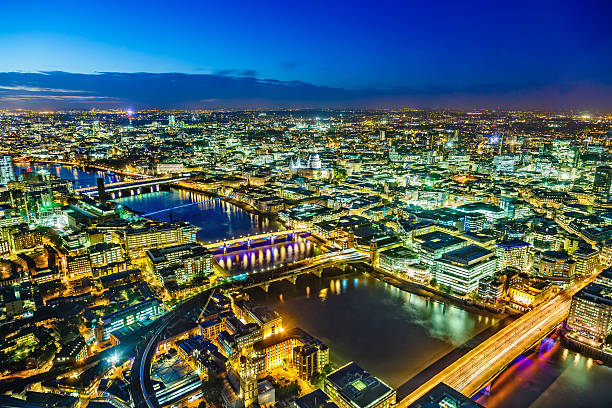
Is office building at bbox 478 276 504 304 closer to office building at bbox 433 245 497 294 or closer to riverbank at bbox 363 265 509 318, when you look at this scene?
riverbank at bbox 363 265 509 318

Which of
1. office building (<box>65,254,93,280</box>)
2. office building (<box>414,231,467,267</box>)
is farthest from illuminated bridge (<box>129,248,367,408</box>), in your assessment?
office building (<box>65,254,93,280</box>)

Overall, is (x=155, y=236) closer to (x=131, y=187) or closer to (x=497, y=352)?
(x=497, y=352)

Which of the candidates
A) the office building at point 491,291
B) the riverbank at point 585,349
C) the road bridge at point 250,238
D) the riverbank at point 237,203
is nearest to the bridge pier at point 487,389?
the riverbank at point 585,349

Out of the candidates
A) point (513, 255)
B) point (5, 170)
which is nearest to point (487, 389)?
point (513, 255)

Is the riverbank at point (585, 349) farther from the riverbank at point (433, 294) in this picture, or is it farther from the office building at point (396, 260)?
the office building at point (396, 260)

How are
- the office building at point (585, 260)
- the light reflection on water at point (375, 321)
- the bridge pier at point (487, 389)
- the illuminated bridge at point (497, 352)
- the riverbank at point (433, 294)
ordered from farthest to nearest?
1. the office building at point (585, 260)
2. the riverbank at point (433, 294)
3. the light reflection on water at point (375, 321)
4. the bridge pier at point (487, 389)
5. the illuminated bridge at point (497, 352)

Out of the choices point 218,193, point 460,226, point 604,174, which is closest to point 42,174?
→ point 218,193

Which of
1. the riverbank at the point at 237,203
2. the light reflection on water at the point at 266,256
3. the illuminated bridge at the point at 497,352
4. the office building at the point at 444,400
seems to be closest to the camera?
the office building at the point at 444,400
